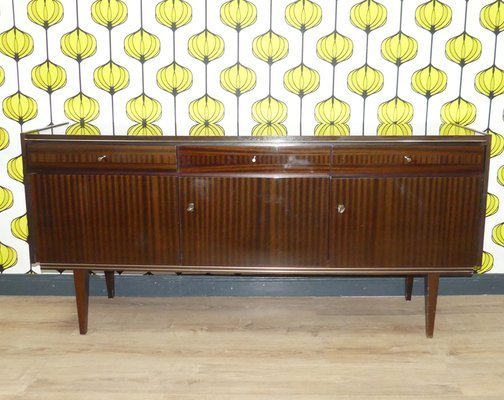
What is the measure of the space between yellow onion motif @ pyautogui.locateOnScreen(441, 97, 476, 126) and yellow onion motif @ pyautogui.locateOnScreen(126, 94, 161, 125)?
1.31 metres

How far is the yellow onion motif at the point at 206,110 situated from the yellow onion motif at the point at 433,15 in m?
0.97

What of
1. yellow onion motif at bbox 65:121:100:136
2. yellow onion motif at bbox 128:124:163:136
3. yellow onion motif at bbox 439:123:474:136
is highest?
yellow onion motif at bbox 439:123:474:136

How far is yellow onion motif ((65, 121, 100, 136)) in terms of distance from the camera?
2.35 metres

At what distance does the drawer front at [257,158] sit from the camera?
7.30ft

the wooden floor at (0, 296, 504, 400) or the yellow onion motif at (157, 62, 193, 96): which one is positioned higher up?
the yellow onion motif at (157, 62, 193, 96)

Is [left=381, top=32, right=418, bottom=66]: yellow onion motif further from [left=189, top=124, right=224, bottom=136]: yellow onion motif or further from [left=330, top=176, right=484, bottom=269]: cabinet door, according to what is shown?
[left=189, top=124, right=224, bottom=136]: yellow onion motif

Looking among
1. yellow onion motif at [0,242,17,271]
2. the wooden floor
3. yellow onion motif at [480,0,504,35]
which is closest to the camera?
the wooden floor

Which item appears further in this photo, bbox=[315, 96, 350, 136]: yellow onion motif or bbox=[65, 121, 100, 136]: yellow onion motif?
bbox=[315, 96, 350, 136]: yellow onion motif

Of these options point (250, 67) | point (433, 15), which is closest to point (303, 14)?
point (250, 67)

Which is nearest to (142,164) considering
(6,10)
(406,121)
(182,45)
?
(182,45)

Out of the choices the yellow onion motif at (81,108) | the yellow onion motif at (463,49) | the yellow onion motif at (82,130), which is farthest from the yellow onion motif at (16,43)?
the yellow onion motif at (463,49)

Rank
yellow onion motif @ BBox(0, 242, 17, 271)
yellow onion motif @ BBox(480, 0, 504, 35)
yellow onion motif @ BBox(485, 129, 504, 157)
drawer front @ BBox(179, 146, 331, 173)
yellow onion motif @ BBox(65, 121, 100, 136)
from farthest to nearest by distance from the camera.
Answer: yellow onion motif @ BBox(0, 242, 17, 271)
yellow onion motif @ BBox(485, 129, 504, 157)
yellow onion motif @ BBox(480, 0, 504, 35)
yellow onion motif @ BBox(65, 121, 100, 136)
drawer front @ BBox(179, 146, 331, 173)

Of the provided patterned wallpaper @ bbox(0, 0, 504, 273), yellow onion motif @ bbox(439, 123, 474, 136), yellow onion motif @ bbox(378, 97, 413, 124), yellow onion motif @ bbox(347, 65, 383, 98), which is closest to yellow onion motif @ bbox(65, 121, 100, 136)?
patterned wallpaper @ bbox(0, 0, 504, 273)

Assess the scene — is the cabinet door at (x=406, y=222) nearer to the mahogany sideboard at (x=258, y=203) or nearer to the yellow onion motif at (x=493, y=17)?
the mahogany sideboard at (x=258, y=203)
